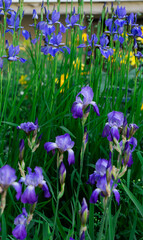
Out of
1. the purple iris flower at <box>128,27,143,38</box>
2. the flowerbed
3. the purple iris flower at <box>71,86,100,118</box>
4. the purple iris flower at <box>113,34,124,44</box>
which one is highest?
the purple iris flower at <box>128,27,143,38</box>

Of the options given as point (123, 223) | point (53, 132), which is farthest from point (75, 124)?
point (123, 223)

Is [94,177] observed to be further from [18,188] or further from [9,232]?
[9,232]

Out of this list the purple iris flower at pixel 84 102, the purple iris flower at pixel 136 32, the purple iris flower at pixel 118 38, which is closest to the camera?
the purple iris flower at pixel 84 102

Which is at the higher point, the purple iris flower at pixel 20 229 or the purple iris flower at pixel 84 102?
the purple iris flower at pixel 84 102

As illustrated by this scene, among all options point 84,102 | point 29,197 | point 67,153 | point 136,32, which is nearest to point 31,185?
point 29,197

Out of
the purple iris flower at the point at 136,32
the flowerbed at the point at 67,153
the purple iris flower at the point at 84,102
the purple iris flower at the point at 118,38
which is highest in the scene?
the purple iris flower at the point at 136,32

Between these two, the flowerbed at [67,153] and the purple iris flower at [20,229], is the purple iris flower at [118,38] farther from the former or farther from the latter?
the purple iris flower at [20,229]

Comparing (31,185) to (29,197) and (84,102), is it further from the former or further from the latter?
(84,102)

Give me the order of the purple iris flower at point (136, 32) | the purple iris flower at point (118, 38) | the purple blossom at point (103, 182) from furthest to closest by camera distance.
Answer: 1. the purple iris flower at point (118, 38)
2. the purple iris flower at point (136, 32)
3. the purple blossom at point (103, 182)

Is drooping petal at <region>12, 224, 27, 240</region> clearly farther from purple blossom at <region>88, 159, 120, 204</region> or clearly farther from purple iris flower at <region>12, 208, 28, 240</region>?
purple blossom at <region>88, 159, 120, 204</region>

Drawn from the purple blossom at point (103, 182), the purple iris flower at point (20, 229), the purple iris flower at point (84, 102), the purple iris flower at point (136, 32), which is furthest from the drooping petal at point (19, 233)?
the purple iris flower at point (136, 32)

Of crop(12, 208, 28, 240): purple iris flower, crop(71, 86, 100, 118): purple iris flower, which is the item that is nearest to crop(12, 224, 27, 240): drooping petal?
crop(12, 208, 28, 240): purple iris flower

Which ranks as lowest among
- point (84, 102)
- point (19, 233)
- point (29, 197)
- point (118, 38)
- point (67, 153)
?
point (67, 153)

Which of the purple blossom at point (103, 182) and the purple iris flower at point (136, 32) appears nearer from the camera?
the purple blossom at point (103, 182)
